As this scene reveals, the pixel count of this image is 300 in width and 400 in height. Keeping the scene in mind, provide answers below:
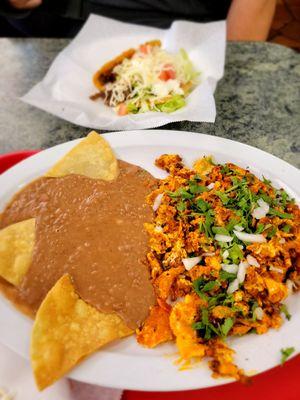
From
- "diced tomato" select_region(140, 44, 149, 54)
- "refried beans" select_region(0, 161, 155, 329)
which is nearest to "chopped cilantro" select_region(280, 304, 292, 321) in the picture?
"refried beans" select_region(0, 161, 155, 329)

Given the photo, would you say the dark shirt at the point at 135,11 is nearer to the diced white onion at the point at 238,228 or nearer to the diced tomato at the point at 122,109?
the diced tomato at the point at 122,109

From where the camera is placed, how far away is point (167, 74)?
7.47 ft

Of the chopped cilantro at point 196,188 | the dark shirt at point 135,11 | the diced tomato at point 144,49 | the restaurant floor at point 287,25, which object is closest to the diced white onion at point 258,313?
the chopped cilantro at point 196,188

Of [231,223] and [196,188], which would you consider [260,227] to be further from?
[196,188]

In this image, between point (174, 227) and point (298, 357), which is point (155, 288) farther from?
point (298, 357)

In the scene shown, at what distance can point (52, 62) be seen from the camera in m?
2.47

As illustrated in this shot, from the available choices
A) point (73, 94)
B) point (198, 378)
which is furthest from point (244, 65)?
point (198, 378)

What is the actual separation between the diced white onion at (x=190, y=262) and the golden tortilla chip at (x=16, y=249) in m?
0.50

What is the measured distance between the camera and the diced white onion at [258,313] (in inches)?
47.9

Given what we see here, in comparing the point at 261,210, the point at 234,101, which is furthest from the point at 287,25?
the point at 261,210

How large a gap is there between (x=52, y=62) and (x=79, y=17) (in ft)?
1.84

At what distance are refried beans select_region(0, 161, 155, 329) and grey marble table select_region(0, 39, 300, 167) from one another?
474 mm

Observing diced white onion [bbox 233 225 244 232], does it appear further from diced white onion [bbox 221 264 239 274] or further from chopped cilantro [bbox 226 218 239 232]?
diced white onion [bbox 221 264 239 274]

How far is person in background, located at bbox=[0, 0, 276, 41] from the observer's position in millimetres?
2678
